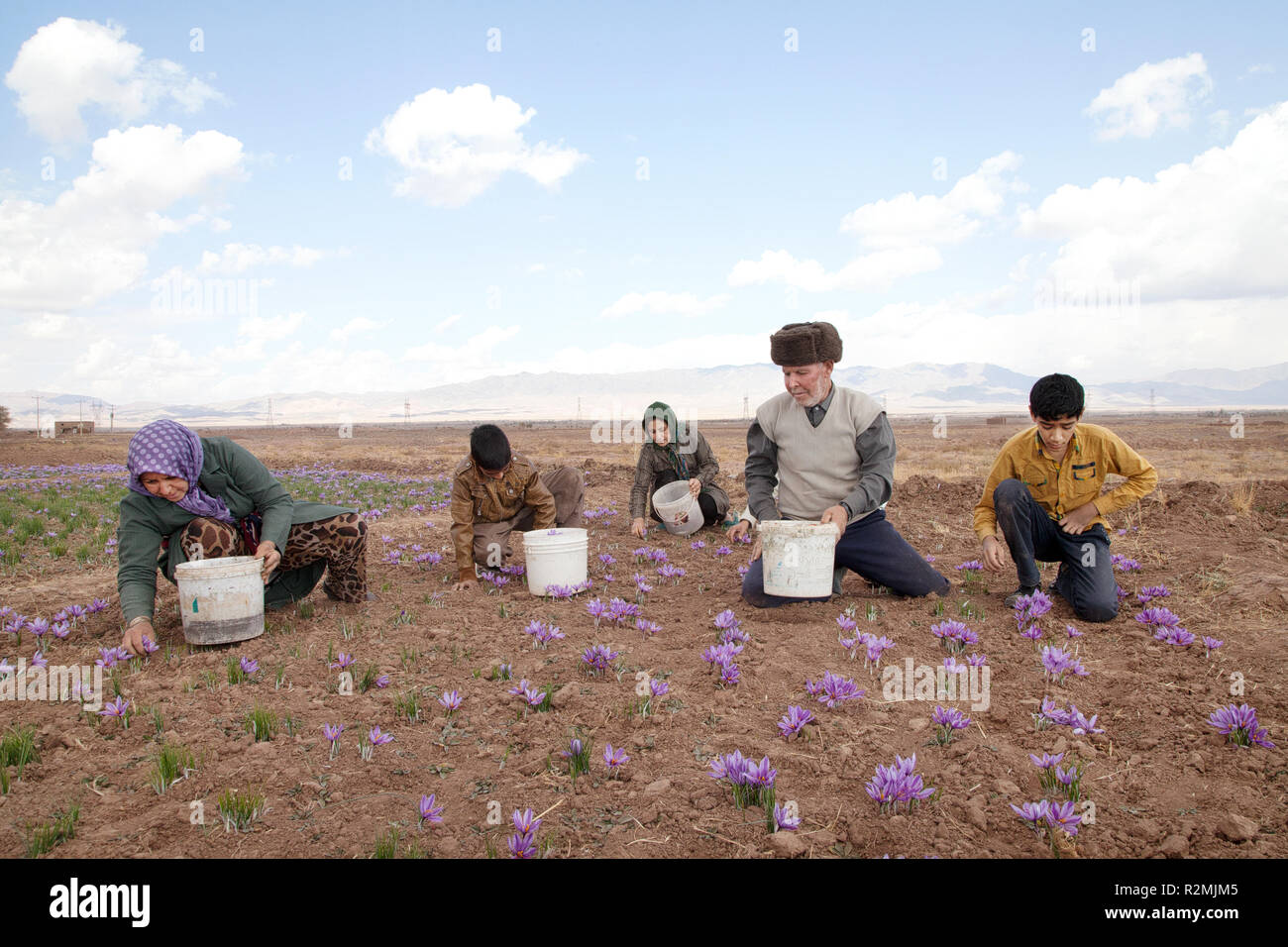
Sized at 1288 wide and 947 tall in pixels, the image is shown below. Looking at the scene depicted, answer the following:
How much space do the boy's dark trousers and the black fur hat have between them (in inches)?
64.2

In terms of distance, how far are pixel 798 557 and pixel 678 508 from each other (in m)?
3.54

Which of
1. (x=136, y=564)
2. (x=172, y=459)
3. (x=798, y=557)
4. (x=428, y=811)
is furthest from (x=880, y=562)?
(x=136, y=564)

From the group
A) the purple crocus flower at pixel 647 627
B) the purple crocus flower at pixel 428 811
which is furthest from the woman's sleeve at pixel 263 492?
the purple crocus flower at pixel 428 811

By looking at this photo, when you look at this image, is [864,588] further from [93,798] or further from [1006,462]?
[93,798]

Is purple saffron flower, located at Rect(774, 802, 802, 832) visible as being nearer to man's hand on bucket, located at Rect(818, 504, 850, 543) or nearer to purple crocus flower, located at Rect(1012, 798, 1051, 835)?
purple crocus flower, located at Rect(1012, 798, 1051, 835)

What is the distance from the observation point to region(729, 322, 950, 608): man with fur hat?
550 cm

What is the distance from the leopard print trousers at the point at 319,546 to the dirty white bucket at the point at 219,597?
0.82ft

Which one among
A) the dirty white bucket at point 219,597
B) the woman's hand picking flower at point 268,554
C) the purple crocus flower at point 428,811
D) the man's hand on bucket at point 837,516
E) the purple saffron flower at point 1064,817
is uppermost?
the man's hand on bucket at point 837,516

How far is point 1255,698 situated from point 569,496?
554 centimetres

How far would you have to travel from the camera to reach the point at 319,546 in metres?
5.75

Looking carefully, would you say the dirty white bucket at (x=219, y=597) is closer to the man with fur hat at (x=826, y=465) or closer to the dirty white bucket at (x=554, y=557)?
the dirty white bucket at (x=554, y=557)

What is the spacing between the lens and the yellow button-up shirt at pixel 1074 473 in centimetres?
532
